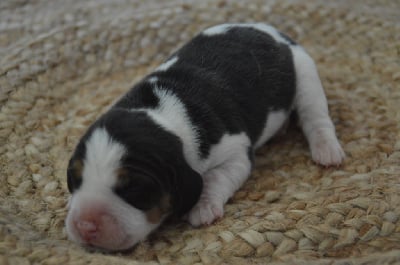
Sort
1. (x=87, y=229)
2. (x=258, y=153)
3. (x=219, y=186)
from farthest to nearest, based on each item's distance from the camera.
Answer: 1. (x=258, y=153)
2. (x=219, y=186)
3. (x=87, y=229)

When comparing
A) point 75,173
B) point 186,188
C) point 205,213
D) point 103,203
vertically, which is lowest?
point 205,213

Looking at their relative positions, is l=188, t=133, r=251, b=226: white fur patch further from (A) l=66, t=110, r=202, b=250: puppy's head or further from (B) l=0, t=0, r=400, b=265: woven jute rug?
(A) l=66, t=110, r=202, b=250: puppy's head

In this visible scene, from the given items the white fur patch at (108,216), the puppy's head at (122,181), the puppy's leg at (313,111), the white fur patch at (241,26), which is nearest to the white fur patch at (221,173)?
the puppy's head at (122,181)

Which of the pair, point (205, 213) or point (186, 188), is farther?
point (205, 213)

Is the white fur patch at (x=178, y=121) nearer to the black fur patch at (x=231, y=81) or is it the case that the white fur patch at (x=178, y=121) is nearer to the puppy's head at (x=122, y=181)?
the black fur patch at (x=231, y=81)

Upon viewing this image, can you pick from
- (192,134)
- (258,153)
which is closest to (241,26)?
(258,153)

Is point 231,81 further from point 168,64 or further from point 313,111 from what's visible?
point 313,111

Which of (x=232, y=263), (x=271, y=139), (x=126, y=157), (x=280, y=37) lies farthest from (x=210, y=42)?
(x=232, y=263)
